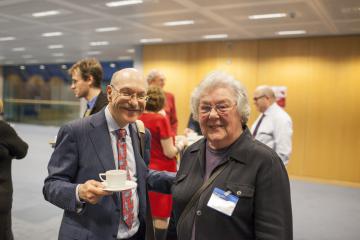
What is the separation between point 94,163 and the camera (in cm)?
158

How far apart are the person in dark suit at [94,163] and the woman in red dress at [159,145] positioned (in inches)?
56.9

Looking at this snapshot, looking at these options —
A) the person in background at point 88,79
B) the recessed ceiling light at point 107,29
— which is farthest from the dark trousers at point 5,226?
the recessed ceiling light at point 107,29

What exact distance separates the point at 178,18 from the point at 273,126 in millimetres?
3147

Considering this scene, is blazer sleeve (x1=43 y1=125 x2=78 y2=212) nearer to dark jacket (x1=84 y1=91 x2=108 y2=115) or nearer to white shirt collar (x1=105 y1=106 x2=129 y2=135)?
white shirt collar (x1=105 y1=106 x2=129 y2=135)

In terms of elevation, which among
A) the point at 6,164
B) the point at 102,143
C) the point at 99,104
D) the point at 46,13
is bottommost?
the point at 6,164

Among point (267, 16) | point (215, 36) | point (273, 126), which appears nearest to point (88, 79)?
point (273, 126)

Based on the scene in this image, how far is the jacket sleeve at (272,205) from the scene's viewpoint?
1.25 m

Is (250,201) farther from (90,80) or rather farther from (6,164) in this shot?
(6,164)

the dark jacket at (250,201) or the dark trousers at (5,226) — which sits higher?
the dark jacket at (250,201)

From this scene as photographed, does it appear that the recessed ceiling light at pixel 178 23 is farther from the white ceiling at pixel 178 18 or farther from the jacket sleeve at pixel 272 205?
the jacket sleeve at pixel 272 205

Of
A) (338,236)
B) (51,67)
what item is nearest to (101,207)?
(338,236)

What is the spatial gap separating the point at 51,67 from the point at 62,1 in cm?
1335

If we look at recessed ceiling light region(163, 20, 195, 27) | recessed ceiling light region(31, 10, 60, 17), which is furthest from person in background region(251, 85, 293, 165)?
recessed ceiling light region(31, 10, 60, 17)

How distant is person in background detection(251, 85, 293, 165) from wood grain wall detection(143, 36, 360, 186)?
394 centimetres
